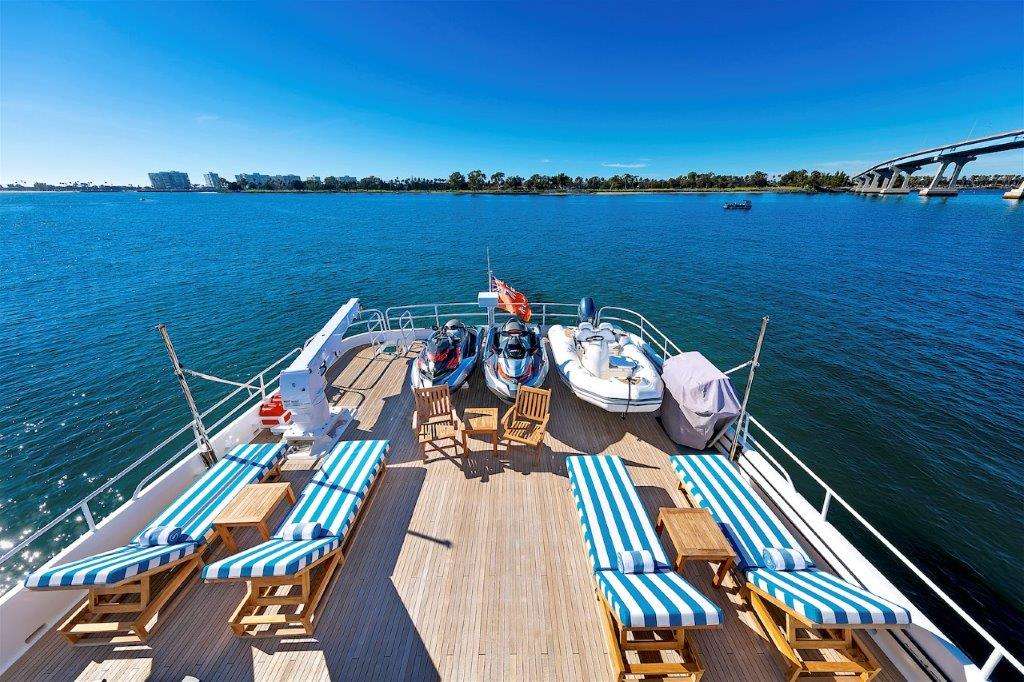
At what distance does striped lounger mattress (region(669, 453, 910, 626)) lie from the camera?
364cm

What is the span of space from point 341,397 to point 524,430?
16.3 ft

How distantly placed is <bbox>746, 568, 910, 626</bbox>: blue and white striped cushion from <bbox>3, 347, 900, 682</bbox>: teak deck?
764 millimetres

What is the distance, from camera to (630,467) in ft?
22.5

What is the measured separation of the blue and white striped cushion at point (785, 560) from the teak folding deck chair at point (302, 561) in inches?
225

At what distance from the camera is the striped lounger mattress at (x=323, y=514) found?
4148 mm

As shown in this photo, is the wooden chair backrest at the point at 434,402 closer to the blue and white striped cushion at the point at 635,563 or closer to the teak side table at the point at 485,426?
the teak side table at the point at 485,426

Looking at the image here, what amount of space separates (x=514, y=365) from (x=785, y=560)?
5700 mm

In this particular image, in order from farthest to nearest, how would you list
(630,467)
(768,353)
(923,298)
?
(923,298), (768,353), (630,467)

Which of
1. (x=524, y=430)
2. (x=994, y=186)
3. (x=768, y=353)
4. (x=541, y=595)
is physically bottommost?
(x=768, y=353)

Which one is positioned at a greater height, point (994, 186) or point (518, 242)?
point (994, 186)

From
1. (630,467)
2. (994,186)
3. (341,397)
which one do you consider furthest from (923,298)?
(994,186)

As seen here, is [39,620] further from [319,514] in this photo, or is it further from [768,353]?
[768,353]

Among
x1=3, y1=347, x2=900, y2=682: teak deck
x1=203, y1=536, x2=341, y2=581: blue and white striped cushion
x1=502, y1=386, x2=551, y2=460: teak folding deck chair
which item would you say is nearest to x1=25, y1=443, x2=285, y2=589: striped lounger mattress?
x1=3, y1=347, x2=900, y2=682: teak deck

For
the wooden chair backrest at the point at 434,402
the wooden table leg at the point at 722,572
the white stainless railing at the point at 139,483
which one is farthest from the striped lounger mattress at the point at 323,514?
the wooden table leg at the point at 722,572
